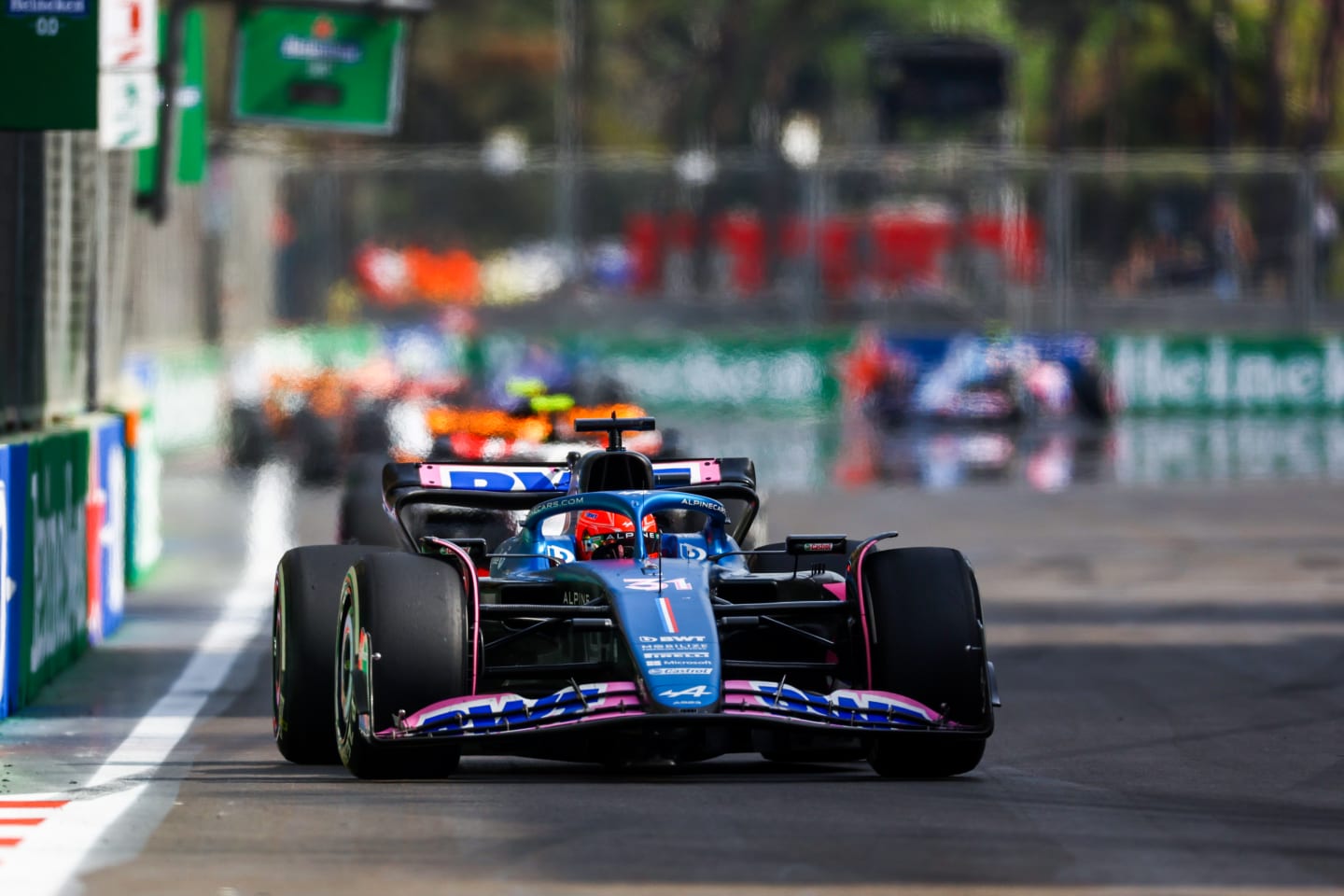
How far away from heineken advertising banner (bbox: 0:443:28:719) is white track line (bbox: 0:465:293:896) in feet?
1.96

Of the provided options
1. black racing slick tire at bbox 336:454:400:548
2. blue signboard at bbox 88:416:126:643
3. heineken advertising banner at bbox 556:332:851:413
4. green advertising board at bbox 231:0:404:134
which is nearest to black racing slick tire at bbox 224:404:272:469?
green advertising board at bbox 231:0:404:134

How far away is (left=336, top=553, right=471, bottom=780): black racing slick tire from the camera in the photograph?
9578 millimetres

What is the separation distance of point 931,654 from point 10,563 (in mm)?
4379

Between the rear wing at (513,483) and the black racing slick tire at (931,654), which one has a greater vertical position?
the rear wing at (513,483)

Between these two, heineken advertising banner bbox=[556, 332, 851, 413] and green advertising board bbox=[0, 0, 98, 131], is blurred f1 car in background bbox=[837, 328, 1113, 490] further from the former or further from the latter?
green advertising board bbox=[0, 0, 98, 131]

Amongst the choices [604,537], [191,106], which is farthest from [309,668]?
[191,106]

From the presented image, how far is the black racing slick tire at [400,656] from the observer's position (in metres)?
Answer: 9.58

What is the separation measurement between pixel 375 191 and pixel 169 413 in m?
9.68

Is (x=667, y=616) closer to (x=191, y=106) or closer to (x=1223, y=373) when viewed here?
(x=191, y=106)

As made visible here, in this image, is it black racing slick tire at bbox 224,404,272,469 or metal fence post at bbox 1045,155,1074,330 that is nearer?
black racing slick tire at bbox 224,404,272,469

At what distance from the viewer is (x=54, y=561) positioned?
13609 millimetres

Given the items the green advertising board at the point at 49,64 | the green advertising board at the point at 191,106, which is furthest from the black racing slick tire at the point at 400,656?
the green advertising board at the point at 191,106

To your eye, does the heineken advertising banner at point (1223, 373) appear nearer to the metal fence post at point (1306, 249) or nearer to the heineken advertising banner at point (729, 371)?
the metal fence post at point (1306, 249)

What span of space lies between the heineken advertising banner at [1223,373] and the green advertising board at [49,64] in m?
29.1
